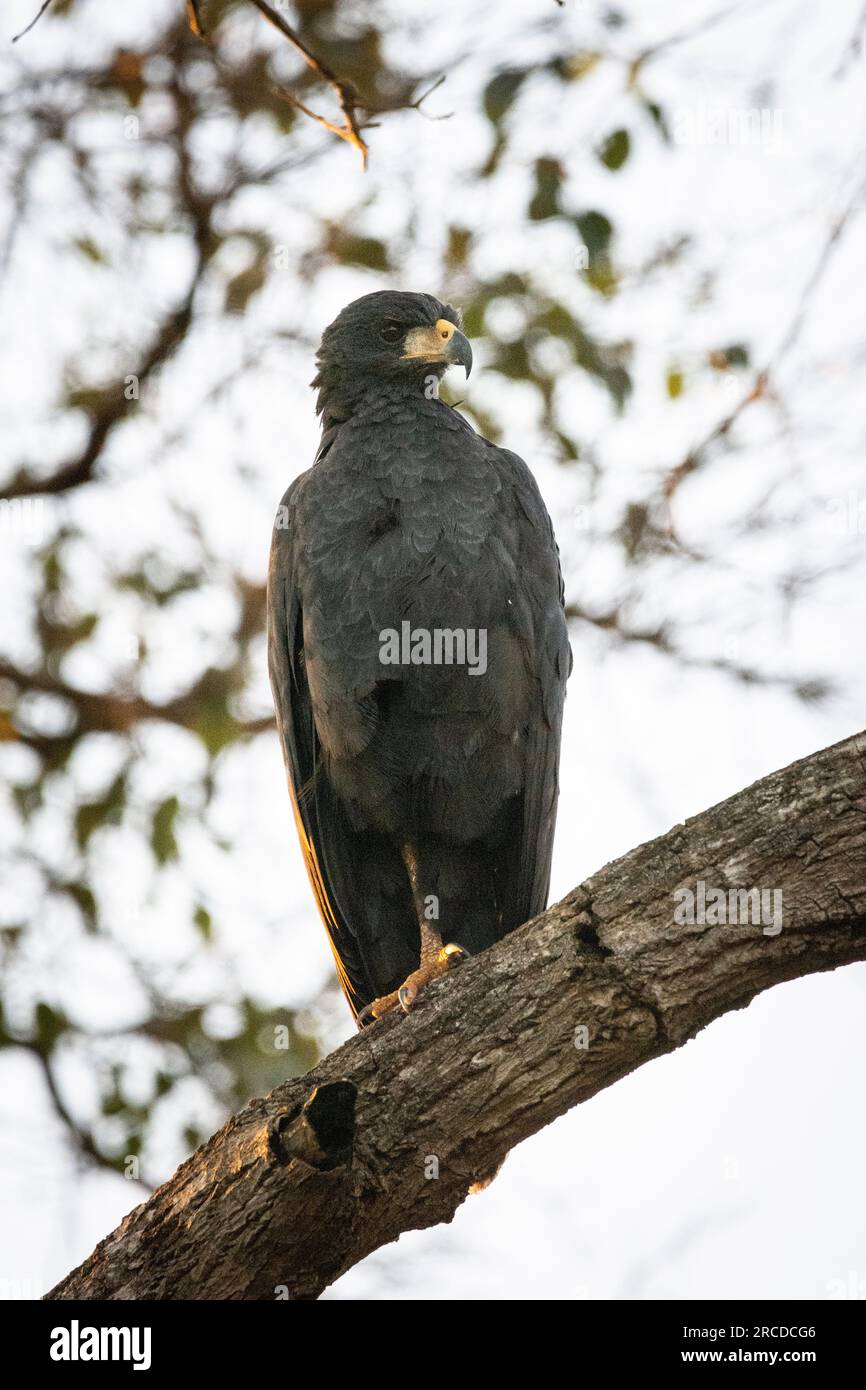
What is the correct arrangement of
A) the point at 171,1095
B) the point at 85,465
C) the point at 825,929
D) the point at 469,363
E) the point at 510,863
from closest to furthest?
the point at 825,929 < the point at 510,863 < the point at 469,363 < the point at 171,1095 < the point at 85,465

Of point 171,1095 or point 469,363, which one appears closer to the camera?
point 469,363

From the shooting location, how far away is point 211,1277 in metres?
3.80

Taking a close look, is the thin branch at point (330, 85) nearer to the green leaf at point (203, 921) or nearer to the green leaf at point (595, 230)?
the green leaf at point (595, 230)

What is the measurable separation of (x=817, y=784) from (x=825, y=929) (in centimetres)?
36

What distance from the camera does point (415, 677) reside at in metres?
5.40

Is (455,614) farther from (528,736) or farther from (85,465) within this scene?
(85,465)

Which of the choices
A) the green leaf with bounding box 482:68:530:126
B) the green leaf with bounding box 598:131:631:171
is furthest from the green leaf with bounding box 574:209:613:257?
the green leaf with bounding box 482:68:530:126

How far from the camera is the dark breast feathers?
543cm
